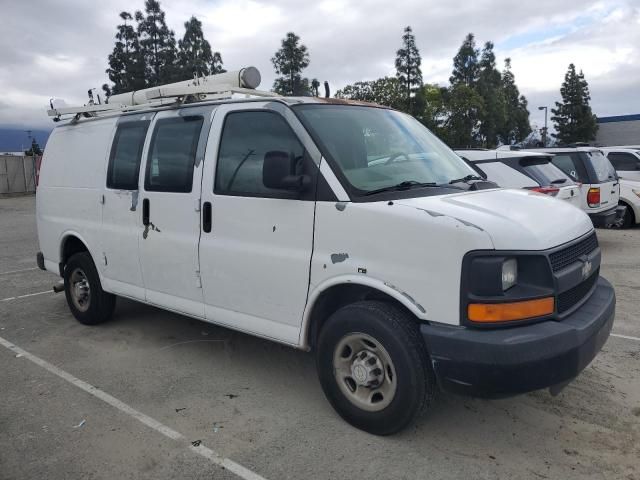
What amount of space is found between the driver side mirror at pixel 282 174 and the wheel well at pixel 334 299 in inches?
27.6

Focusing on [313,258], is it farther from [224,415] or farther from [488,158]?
[488,158]

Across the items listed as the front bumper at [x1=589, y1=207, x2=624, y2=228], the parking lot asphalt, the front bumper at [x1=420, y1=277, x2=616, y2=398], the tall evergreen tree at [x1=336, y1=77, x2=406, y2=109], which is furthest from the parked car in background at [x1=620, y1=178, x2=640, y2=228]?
the tall evergreen tree at [x1=336, y1=77, x2=406, y2=109]

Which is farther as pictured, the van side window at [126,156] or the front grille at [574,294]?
the van side window at [126,156]

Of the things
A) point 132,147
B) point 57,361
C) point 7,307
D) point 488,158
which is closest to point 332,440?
point 57,361

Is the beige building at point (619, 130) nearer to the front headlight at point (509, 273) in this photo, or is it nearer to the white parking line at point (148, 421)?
the front headlight at point (509, 273)

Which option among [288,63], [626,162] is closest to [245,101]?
[626,162]

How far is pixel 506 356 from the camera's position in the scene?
9.20ft

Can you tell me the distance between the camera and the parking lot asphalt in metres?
3.10

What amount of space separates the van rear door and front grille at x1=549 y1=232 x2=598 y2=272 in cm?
256

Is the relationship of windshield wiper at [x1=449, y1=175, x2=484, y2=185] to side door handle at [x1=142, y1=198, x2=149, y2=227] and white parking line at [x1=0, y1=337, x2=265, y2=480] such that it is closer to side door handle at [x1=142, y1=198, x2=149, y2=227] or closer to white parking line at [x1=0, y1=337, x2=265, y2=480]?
white parking line at [x1=0, y1=337, x2=265, y2=480]

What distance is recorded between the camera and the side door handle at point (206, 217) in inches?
161

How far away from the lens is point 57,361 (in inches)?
188

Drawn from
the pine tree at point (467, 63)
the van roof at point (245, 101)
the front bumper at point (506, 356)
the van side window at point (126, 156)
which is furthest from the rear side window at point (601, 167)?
the pine tree at point (467, 63)

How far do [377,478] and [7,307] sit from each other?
5533 millimetres
